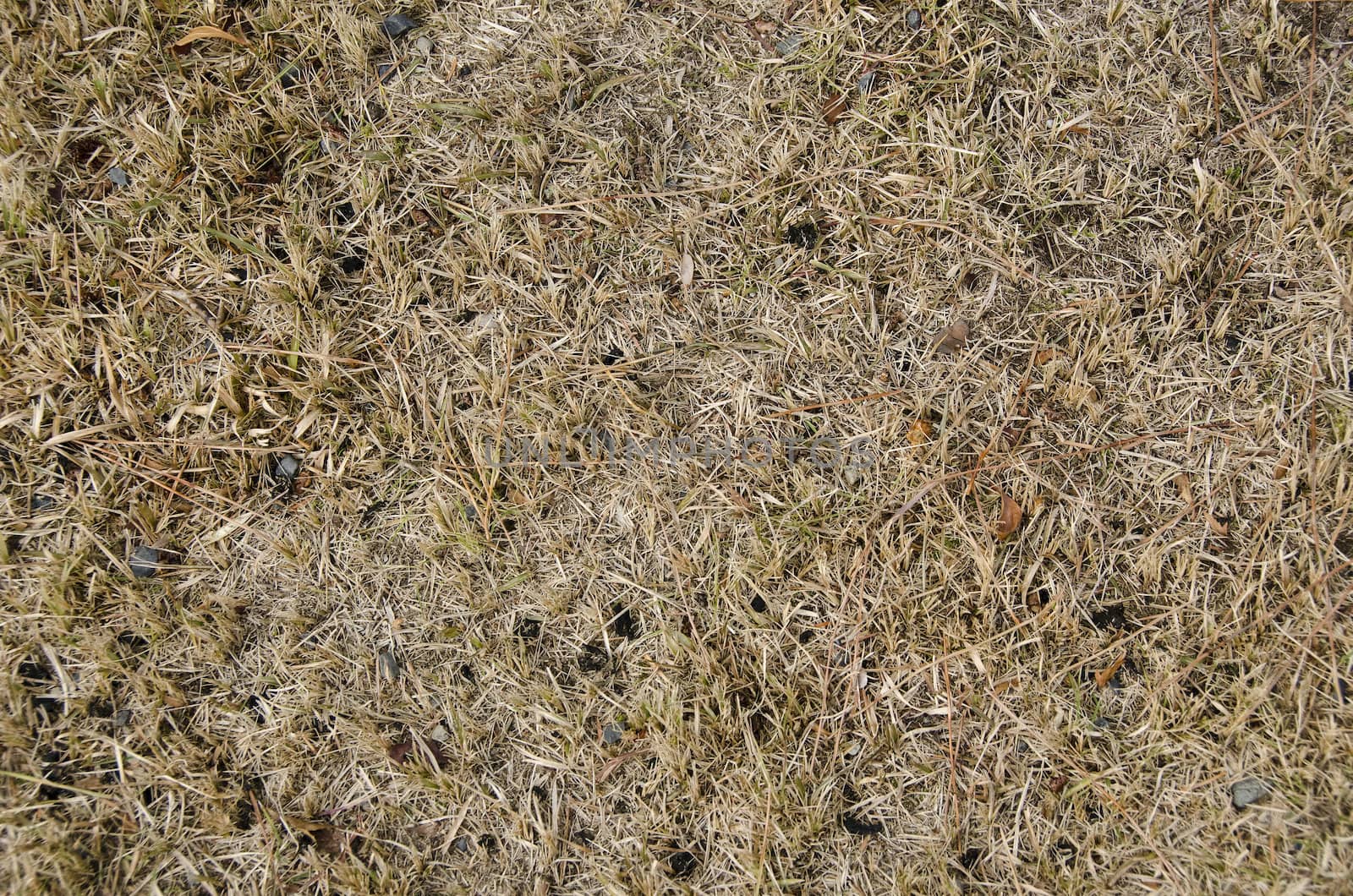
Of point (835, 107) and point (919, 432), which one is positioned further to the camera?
point (835, 107)

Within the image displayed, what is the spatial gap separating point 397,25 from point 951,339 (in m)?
1.85

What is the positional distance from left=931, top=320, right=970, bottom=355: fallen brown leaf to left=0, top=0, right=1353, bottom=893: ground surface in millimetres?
49

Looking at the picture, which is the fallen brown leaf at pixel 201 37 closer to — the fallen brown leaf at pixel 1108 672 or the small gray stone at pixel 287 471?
the small gray stone at pixel 287 471

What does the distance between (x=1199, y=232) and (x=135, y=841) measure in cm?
322

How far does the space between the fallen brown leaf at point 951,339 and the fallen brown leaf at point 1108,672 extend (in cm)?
89

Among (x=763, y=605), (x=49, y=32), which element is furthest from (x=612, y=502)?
(x=49, y=32)

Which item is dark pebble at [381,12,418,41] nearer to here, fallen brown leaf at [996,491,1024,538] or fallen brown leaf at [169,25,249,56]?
fallen brown leaf at [169,25,249,56]

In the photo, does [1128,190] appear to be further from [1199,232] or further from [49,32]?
[49,32]

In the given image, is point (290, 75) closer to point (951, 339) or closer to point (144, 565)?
point (144, 565)

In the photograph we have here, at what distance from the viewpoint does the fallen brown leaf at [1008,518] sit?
229cm

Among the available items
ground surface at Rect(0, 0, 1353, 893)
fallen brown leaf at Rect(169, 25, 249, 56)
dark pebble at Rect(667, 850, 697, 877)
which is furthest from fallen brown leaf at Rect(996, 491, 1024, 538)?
fallen brown leaf at Rect(169, 25, 249, 56)

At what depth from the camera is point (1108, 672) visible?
222 cm

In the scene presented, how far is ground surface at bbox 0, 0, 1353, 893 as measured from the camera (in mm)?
2172

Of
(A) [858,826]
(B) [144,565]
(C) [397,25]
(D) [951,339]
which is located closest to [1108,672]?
(A) [858,826]
